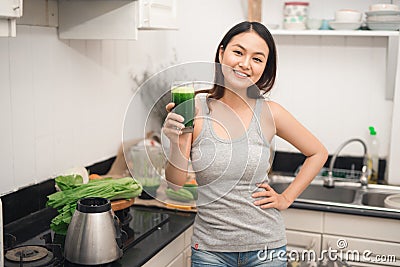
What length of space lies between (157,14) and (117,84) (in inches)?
23.3

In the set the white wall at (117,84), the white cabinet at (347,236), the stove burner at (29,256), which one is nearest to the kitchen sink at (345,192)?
the white cabinet at (347,236)

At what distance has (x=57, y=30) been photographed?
233 centimetres

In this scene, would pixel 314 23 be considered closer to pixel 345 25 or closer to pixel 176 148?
pixel 345 25

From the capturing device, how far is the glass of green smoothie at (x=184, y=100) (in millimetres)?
1634

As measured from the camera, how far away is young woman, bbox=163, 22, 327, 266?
1716 millimetres

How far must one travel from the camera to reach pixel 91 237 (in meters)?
1.75

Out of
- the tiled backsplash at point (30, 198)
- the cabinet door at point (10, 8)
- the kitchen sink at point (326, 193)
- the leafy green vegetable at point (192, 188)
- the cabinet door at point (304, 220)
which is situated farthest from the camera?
the kitchen sink at point (326, 193)

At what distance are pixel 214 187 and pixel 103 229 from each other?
1.18 feet

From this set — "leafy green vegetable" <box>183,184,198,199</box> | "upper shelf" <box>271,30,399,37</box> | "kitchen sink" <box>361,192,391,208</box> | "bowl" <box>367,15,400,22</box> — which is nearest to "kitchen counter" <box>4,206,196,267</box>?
"leafy green vegetable" <box>183,184,198,199</box>

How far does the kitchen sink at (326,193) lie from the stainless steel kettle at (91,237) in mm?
1197

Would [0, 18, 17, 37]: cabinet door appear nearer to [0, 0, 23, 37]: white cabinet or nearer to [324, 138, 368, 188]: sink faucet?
[0, 0, 23, 37]: white cabinet

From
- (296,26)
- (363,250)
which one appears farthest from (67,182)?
(296,26)

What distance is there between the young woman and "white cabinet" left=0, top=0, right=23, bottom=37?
18.8 inches

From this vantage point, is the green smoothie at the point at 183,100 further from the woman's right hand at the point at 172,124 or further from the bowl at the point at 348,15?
the bowl at the point at 348,15
